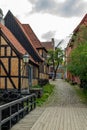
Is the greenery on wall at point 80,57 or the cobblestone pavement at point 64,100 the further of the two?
the greenery on wall at point 80,57

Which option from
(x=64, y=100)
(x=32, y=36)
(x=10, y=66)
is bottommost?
(x=64, y=100)

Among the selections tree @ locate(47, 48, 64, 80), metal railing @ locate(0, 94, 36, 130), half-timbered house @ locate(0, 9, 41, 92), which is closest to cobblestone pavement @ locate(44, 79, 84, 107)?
half-timbered house @ locate(0, 9, 41, 92)

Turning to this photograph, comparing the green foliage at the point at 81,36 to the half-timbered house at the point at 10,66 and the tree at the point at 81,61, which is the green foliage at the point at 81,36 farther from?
the half-timbered house at the point at 10,66

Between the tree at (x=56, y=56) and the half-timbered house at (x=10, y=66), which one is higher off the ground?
the tree at (x=56, y=56)

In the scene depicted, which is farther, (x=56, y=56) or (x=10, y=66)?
(x=56, y=56)

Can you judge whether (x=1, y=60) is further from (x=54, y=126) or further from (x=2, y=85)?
(x=54, y=126)

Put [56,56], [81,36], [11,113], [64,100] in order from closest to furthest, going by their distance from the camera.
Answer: [11,113]
[64,100]
[81,36]
[56,56]

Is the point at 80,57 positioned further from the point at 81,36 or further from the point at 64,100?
A: the point at 81,36

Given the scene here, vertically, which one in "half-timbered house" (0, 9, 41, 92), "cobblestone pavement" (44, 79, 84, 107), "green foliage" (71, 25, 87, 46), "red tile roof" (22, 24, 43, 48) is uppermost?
"red tile roof" (22, 24, 43, 48)

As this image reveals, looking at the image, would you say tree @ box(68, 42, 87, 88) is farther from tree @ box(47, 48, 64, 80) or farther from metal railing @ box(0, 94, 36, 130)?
tree @ box(47, 48, 64, 80)

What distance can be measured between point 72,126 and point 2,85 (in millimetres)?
14475

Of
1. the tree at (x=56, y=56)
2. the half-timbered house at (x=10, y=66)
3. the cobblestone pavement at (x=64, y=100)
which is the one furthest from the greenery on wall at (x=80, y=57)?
the tree at (x=56, y=56)

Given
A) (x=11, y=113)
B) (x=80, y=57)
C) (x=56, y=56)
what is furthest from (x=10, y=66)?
(x=56, y=56)

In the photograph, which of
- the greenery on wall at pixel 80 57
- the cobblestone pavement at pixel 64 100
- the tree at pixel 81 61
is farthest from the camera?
the greenery on wall at pixel 80 57
